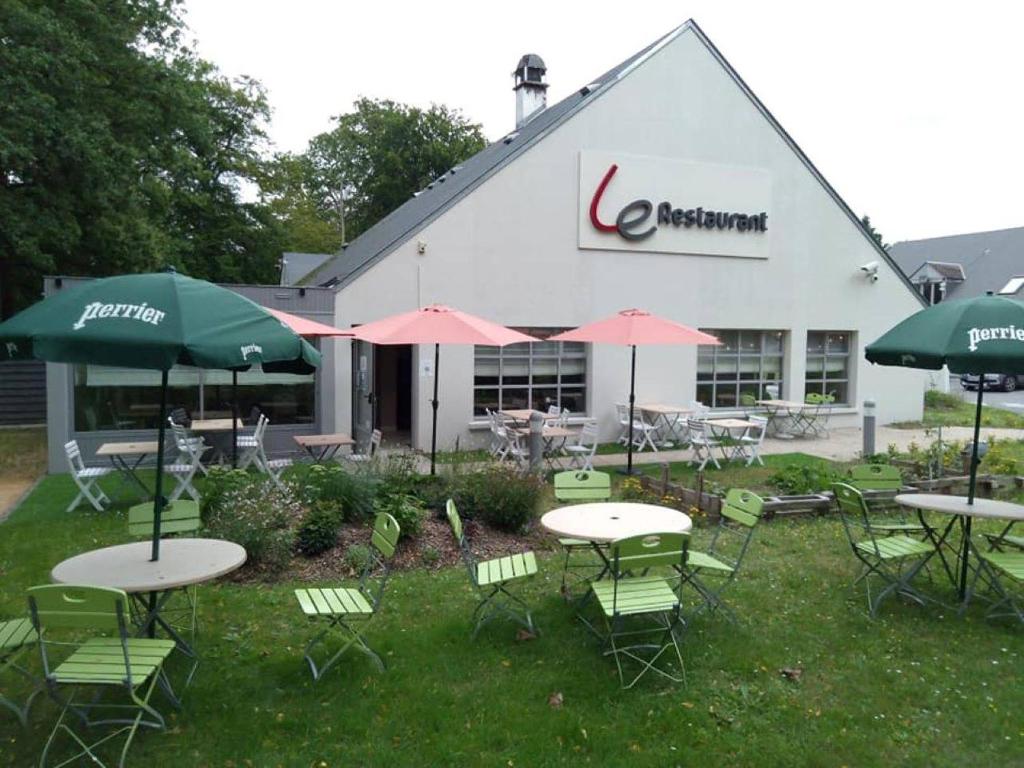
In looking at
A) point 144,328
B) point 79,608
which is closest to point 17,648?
point 79,608

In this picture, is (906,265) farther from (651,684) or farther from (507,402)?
(651,684)

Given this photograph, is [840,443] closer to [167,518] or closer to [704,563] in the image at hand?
[704,563]

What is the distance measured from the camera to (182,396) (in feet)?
39.6

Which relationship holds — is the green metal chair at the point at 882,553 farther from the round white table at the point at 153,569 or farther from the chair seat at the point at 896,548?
the round white table at the point at 153,569

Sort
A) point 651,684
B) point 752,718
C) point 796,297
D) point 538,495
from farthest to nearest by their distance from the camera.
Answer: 1. point 796,297
2. point 538,495
3. point 651,684
4. point 752,718

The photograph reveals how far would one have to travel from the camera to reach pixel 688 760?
362cm

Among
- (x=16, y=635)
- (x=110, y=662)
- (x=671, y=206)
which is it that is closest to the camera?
(x=110, y=662)

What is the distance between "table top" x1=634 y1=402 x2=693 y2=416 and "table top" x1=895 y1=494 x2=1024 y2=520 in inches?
289

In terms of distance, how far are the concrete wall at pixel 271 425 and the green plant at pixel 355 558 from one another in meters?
6.11

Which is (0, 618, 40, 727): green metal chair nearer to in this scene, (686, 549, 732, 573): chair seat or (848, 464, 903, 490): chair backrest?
(686, 549, 732, 573): chair seat

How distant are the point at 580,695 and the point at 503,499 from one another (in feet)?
11.4

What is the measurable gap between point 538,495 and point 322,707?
3.94 metres

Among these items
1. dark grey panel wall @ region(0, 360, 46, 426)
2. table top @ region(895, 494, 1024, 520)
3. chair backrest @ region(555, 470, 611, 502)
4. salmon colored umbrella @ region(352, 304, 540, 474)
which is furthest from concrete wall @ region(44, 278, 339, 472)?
table top @ region(895, 494, 1024, 520)

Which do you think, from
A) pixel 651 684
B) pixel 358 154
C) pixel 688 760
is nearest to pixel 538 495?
pixel 651 684
